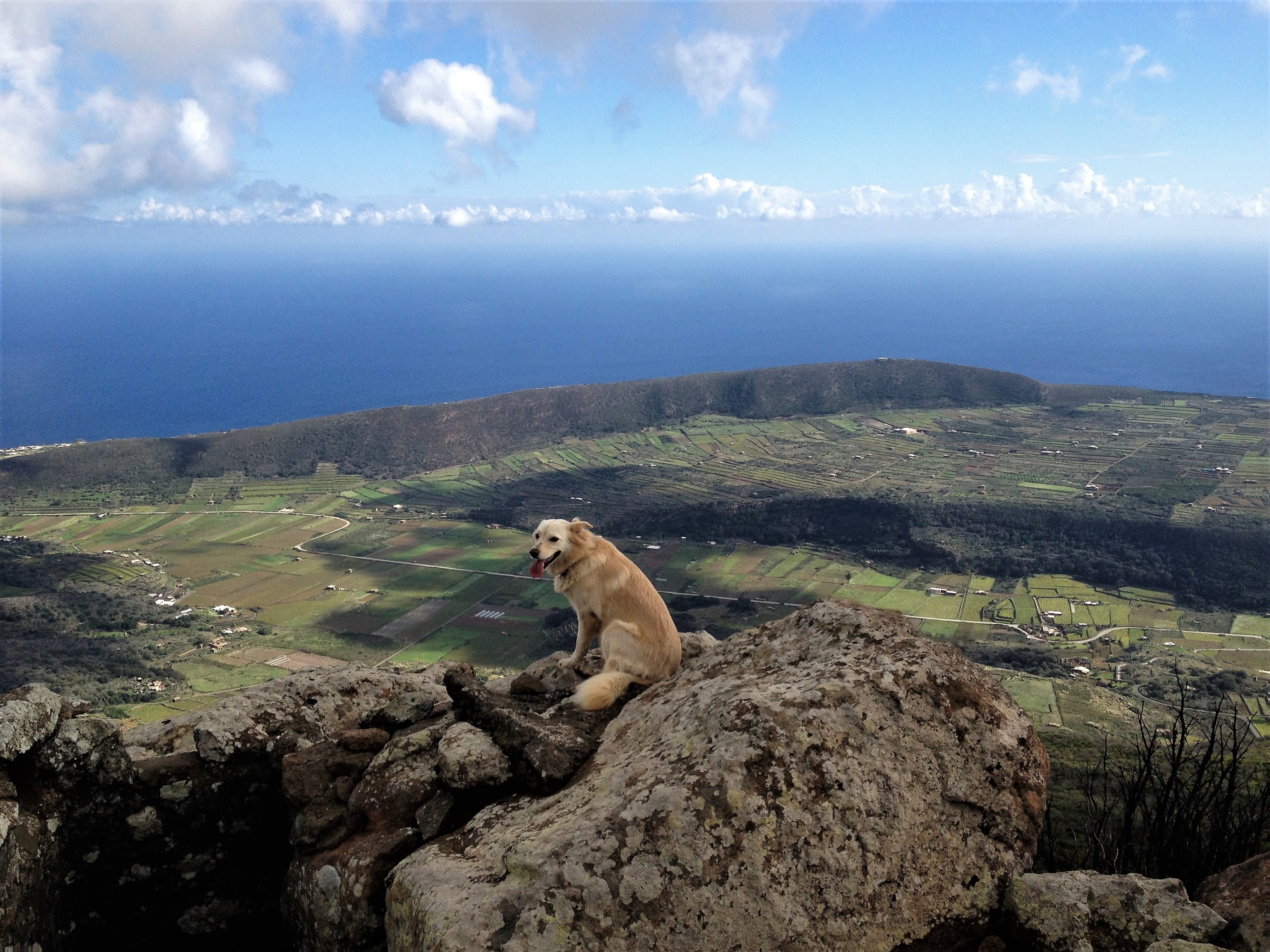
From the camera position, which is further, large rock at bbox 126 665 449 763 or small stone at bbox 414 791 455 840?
large rock at bbox 126 665 449 763

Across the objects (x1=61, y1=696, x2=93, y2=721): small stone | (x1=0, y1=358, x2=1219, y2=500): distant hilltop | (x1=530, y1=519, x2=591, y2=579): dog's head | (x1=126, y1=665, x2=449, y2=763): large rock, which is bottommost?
(x1=0, y1=358, x2=1219, y2=500): distant hilltop

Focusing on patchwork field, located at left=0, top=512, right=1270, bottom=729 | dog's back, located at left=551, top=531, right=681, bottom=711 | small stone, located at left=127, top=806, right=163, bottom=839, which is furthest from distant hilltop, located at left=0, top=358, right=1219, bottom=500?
small stone, located at left=127, top=806, right=163, bottom=839

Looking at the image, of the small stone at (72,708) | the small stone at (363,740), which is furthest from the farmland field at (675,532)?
the small stone at (72,708)

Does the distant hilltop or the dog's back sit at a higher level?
the dog's back

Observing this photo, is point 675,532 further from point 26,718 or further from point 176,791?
point 26,718

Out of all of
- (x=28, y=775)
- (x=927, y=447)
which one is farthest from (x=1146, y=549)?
(x=28, y=775)

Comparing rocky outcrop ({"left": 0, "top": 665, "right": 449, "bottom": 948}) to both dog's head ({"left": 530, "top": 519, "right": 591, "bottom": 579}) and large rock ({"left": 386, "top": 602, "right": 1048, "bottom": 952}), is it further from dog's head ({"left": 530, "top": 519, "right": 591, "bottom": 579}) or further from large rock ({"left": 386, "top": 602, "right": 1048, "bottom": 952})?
dog's head ({"left": 530, "top": 519, "right": 591, "bottom": 579})

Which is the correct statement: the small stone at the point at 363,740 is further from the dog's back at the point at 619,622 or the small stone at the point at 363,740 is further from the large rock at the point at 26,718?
the large rock at the point at 26,718
